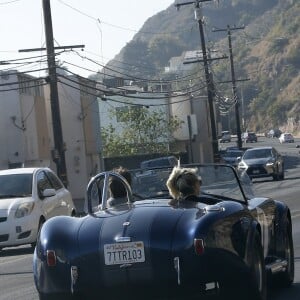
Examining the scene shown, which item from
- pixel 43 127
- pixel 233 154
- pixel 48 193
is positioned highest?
pixel 43 127

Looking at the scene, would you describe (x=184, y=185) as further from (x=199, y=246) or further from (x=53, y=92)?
(x=53, y=92)

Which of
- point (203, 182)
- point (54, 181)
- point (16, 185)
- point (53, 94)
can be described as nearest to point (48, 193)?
point (16, 185)

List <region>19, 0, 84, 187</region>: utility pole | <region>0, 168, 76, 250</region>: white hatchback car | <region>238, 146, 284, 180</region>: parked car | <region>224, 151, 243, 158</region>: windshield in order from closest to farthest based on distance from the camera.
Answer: <region>0, 168, 76, 250</region>: white hatchback car < <region>19, 0, 84, 187</region>: utility pole < <region>238, 146, 284, 180</region>: parked car < <region>224, 151, 243, 158</region>: windshield

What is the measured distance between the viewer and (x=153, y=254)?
29.8ft

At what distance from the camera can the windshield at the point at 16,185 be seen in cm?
2073

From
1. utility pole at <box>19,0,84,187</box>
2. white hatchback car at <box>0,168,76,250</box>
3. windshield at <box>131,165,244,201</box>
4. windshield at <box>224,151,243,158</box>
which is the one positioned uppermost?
utility pole at <box>19,0,84,187</box>

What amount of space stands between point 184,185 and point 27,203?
10.3 m

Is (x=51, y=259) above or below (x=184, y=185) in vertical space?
below

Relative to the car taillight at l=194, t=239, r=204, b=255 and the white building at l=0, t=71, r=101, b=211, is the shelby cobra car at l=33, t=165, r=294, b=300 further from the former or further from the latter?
the white building at l=0, t=71, r=101, b=211

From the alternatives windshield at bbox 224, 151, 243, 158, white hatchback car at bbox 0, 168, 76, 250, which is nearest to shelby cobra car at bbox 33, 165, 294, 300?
white hatchback car at bbox 0, 168, 76, 250

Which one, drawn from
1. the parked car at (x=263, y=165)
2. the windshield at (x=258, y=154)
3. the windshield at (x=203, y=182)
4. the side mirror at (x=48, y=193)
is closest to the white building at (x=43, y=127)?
the windshield at (x=258, y=154)

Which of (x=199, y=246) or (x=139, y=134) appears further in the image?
(x=139, y=134)

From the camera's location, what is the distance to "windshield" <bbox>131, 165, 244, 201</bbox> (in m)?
10.9

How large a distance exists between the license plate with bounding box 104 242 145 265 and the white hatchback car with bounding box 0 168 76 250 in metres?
10.9
